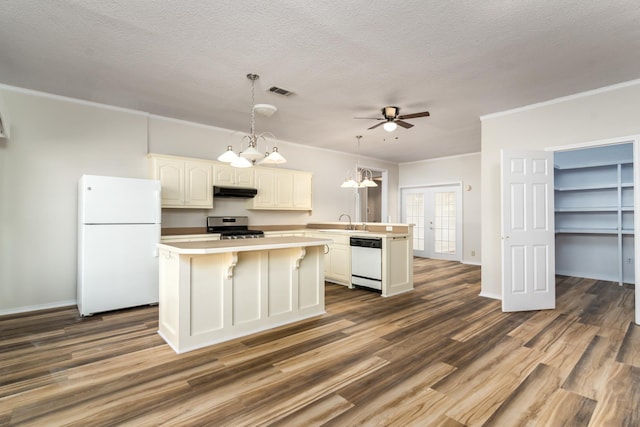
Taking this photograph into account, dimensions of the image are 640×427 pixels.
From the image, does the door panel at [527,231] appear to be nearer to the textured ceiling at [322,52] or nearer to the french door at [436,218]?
the textured ceiling at [322,52]

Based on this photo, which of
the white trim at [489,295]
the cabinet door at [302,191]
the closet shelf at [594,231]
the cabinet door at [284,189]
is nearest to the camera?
the white trim at [489,295]

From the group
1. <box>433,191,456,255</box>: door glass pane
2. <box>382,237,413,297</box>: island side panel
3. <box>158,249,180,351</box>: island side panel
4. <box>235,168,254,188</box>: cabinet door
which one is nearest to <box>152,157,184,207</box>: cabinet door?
<box>235,168,254,188</box>: cabinet door

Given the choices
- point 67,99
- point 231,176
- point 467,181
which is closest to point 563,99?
point 467,181

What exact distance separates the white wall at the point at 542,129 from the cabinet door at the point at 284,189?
3328mm

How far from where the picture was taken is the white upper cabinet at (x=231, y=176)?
5172 millimetres

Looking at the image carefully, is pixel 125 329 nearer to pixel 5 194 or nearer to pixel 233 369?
pixel 233 369

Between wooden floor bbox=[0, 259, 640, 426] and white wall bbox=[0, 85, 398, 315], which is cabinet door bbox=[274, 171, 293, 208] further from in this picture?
wooden floor bbox=[0, 259, 640, 426]

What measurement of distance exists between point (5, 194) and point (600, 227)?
904cm

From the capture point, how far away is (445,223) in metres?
8.29

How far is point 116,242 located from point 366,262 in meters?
3.43

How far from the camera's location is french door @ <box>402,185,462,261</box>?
8055 millimetres

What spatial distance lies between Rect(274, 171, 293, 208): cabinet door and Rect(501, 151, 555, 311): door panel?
3.60m

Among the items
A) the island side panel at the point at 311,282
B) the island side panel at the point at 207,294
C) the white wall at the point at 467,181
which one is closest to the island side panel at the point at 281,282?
the island side panel at the point at 311,282

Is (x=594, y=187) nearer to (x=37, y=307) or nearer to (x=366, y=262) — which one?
(x=366, y=262)
